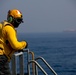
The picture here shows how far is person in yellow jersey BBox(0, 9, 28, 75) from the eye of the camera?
5535 mm

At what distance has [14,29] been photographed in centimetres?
568

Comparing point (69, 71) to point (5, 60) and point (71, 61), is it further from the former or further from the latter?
point (5, 60)

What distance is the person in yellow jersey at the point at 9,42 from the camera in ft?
18.2

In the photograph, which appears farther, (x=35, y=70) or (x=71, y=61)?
(x=71, y=61)

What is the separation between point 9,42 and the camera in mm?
5574

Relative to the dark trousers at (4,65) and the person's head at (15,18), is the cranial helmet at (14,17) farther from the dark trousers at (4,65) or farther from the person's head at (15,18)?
the dark trousers at (4,65)

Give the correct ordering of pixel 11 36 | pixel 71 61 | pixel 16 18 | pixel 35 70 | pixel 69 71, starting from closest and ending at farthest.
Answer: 1. pixel 11 36
2. pixel 16 18
3. pixel 35 70
4. pixel 69 71
5. pixel 71 61

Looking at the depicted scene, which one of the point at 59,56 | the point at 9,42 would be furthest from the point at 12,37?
the point at 59,56

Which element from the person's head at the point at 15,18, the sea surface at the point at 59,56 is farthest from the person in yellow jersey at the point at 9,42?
the sea surface at the point at 59,56

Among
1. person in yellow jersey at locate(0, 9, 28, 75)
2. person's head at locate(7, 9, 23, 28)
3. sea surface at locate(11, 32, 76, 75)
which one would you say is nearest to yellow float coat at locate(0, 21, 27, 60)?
person in yellow jersey at locate(0, 9, 28, 75)

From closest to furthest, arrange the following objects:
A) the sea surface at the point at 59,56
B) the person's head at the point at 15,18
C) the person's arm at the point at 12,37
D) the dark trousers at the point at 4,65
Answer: the person's arm at the point at 12,37 < the dark trousers at the point at 4,65 < the person's head at the point at 15,18 < the sea surface at the point at 59,56

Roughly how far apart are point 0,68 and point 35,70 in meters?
1.77

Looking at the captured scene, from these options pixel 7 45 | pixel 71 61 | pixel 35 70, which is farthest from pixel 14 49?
pixel 71 61

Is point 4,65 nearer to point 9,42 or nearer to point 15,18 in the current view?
point 9,42
